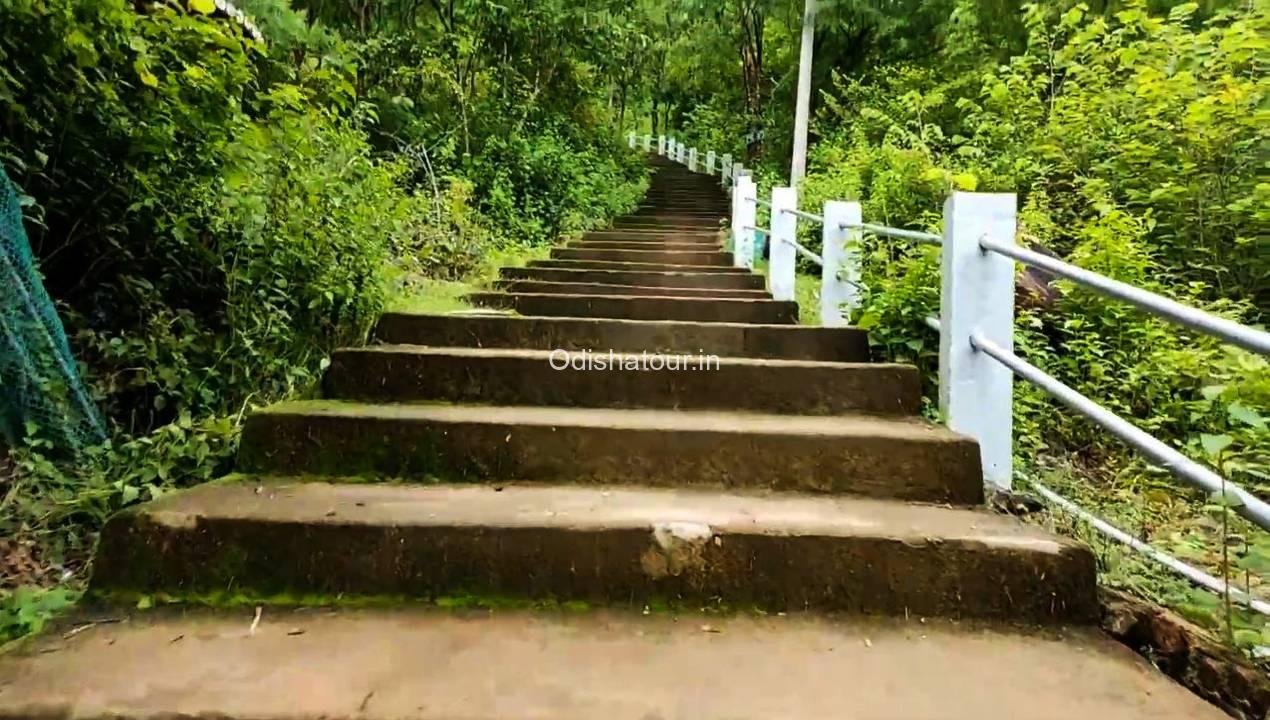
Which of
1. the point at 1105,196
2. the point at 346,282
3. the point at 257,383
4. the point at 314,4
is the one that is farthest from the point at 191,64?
the point at 314,4

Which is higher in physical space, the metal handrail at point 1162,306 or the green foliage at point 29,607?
the metal handrail at point 1162,306

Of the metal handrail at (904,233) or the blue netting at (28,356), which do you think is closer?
the blue netting at (28,356)

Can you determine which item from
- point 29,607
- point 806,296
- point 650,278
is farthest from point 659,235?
point 29,607

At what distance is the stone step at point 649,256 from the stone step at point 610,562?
472cm

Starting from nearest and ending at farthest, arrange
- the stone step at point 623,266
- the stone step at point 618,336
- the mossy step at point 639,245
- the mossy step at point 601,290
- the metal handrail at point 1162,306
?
the metal handrail at point 1162,306 → the stone step at point 618,336 → the mossy step at point 601,290 → the stone step at point 623,266 → the mossy step at point 639,245

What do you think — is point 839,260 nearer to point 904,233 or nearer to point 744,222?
point 904,233

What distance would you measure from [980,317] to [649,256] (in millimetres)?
4787

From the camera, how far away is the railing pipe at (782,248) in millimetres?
4902

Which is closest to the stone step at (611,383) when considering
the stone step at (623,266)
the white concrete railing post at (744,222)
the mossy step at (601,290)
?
the mossy step at (601,290)

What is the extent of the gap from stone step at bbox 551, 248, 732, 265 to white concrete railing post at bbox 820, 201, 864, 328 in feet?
9.81

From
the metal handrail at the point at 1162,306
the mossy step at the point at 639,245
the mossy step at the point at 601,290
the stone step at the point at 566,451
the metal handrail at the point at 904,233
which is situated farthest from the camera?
the mossy step at the point at 639,245

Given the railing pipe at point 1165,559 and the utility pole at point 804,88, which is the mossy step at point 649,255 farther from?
the railing pipe at point 1165,559

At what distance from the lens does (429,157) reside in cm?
766

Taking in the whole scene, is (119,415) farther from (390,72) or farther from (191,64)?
(390,72)
